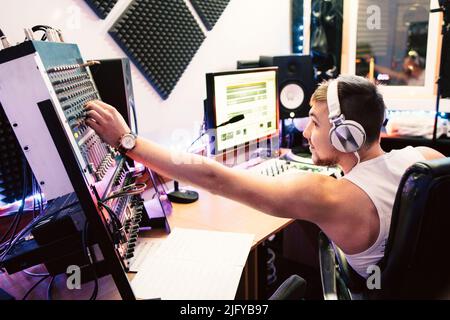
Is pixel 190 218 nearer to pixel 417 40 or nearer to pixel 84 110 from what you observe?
pixel 84 110

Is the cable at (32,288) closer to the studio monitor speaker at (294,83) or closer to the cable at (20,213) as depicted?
the cable at (20,213)

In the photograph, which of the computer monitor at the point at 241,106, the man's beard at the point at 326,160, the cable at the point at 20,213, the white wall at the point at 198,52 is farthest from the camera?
the computer monitor at the point at 241,106

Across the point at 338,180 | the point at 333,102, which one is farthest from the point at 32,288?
the point at 333,102

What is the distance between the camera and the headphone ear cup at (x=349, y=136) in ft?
3.56

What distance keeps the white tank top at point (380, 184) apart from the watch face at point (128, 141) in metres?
0.64

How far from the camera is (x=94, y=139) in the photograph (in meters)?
1.02

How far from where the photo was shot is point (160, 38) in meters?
1.90

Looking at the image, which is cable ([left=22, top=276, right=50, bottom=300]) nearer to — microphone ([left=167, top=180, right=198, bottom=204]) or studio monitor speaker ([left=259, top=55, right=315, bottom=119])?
microphone ([left=167, top=180, right=198, bottom=204])

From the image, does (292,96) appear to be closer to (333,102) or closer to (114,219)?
(333,102)

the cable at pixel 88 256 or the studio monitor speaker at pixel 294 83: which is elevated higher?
the studio monitor speaker at pixel 294 83

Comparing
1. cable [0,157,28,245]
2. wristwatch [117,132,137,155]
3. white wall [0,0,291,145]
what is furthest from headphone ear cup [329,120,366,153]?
white wall [0,0,291,145]

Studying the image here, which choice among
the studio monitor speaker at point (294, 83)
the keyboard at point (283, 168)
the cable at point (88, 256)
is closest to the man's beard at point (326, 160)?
the keyboard at point (283, 168)
